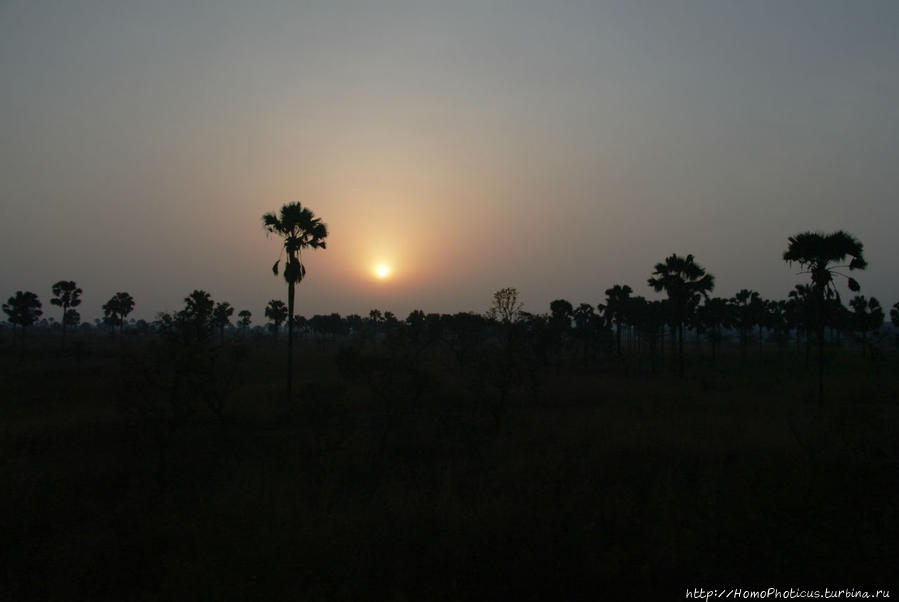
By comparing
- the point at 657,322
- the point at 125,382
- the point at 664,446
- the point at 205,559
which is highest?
the point at 657,322

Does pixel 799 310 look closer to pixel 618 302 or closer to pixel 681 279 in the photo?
pixel 618 302

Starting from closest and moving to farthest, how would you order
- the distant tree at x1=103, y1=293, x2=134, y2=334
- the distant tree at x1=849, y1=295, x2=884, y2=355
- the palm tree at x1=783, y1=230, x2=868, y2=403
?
Answer: the palm tree at x1=783, y1=230, x2=868, y2=403, the distant tree at x1=849, y1=295, x2=884, y2=355, the distant tree at x1=103, y1=293, x2=134, y2=334

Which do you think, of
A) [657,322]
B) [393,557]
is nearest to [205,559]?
[393,557]

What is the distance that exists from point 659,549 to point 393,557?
18.2 ft

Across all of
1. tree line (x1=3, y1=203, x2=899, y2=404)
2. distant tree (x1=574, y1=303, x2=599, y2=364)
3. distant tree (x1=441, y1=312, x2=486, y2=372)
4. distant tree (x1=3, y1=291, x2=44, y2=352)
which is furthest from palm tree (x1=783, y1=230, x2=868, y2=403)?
distant tree (x1=3, y1=291, x2=44, y2=352)

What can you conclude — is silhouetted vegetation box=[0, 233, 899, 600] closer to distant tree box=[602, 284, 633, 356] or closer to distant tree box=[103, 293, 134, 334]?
distant tree box=[602, 284, 633, 356]

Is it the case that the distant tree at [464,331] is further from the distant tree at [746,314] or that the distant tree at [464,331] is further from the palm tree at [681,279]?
the distant tree at [746,314]

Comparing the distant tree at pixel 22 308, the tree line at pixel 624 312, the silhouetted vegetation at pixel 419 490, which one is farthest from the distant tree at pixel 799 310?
the distant tree at pixel 22 308

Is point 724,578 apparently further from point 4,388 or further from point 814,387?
point 4,388

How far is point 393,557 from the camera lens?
979 cm

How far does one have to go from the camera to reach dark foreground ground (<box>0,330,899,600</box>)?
910 cm

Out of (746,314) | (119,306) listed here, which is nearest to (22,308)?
(119,306)

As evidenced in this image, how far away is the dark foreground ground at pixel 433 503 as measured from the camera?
9102mm

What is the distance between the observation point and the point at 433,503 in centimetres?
1237
